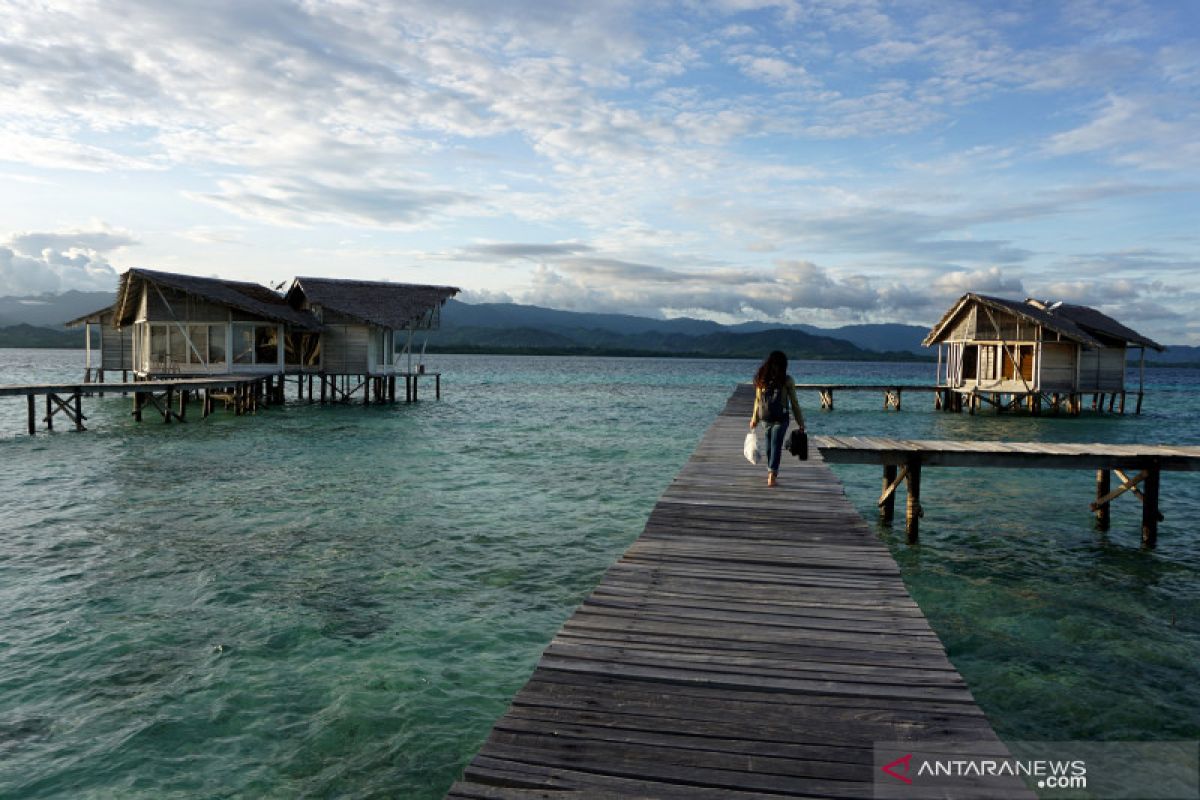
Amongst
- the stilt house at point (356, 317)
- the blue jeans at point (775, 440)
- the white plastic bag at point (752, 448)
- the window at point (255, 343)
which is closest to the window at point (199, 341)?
the window at point (255, 343)

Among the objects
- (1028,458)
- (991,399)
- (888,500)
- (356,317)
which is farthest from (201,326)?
(991,399)

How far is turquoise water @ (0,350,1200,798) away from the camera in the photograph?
5.84 metres

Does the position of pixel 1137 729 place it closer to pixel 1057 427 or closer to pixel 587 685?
pixel 587 685

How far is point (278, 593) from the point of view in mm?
9258

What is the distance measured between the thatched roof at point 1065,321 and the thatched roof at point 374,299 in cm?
2634

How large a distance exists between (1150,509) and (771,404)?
769cm

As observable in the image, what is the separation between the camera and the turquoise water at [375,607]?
584cm

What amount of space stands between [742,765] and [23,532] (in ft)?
43.3

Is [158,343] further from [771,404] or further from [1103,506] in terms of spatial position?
[1103,506]

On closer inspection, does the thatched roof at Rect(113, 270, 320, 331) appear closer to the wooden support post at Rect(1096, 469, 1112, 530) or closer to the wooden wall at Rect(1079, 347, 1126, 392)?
the wooden support post at Rect(1096, 469, 1112, 530)

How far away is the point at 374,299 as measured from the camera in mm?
39906

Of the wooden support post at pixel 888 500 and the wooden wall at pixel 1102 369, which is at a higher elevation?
the wooden wall at pixel 1102 369

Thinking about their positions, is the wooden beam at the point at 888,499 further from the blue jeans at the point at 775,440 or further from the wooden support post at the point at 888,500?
the blue jeans at the point at 775,440

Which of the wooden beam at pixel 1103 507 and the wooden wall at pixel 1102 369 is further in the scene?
the wooden wall at pixel 1102 369
